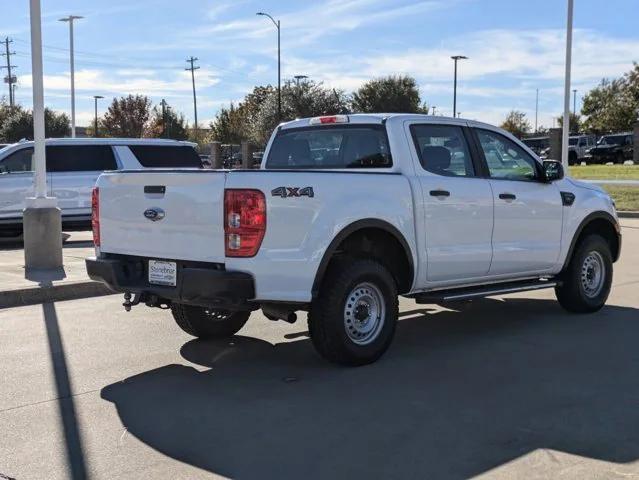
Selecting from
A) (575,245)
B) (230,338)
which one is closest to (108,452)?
(230,338)

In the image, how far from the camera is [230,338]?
6.99 meters

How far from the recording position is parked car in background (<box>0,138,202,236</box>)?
1447 cm

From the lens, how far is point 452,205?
21.5 ft

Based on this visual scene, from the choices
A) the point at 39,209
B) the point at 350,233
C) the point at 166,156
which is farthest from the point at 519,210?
the point at 166,156

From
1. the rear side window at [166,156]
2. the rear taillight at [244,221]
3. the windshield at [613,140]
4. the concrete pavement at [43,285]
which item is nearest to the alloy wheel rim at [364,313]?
the rear taillight at [244,221]

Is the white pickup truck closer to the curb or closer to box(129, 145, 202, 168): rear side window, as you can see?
the curb

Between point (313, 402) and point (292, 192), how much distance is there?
1448 mm

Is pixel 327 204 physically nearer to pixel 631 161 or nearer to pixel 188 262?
pixel 188 262

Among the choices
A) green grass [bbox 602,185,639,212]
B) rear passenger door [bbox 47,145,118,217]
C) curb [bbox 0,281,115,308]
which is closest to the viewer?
curb [bbox 0,281,115,308]

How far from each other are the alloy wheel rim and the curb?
3613 mm

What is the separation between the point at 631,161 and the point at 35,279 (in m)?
52.1

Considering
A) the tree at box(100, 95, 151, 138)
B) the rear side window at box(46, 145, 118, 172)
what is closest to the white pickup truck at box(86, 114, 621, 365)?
the rear side window at box(46, 145, 118, 172)

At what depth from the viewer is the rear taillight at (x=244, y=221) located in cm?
523

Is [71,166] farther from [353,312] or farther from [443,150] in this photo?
[353,312]
